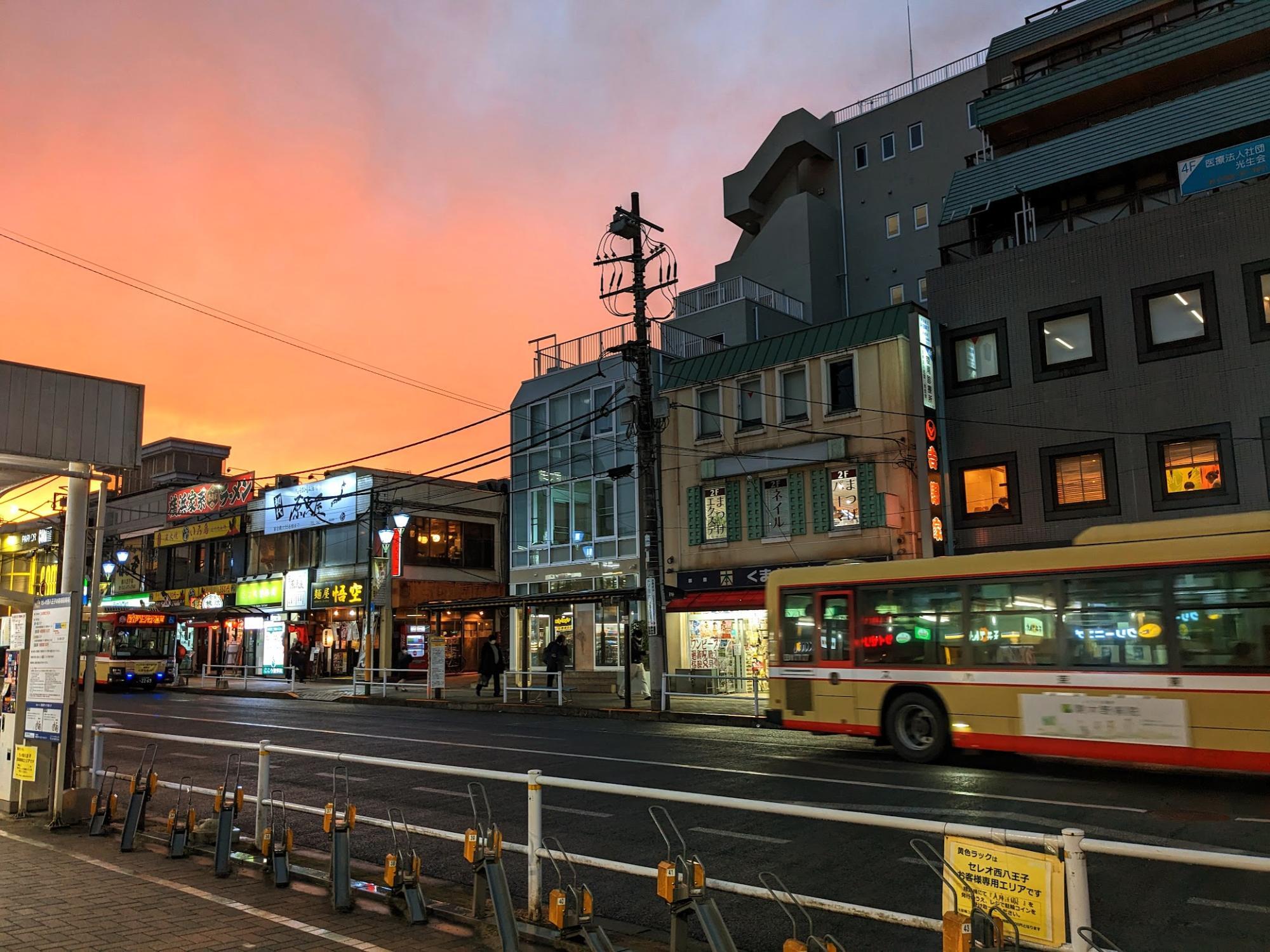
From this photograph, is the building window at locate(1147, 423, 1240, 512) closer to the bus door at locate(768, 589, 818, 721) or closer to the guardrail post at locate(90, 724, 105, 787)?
the bus door at locate(768, 589, 818, 721)

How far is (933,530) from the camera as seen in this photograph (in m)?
25.0

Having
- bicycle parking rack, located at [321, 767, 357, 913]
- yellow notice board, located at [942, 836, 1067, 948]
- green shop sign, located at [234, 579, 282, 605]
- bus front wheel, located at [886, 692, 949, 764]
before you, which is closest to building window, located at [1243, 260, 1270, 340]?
bus front wheel, located at [886, 692, 949, 764]

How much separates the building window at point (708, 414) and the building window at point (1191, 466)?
12662mm

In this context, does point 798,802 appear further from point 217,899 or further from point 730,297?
point 730,297

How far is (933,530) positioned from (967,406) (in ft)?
11.9

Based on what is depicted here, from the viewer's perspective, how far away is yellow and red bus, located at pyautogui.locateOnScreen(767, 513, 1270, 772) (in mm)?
12117

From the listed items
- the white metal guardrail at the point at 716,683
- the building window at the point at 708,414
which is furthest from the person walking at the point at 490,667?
the building window at the point at 708,414

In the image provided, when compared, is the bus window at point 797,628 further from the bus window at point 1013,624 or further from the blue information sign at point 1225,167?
the blue information sign at point 1225,167

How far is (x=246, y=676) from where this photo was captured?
3784 centimetres

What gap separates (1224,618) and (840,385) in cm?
1645

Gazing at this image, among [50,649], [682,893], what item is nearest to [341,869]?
[682,893]

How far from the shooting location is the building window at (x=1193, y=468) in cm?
2159

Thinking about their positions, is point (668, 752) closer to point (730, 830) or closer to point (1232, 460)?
point (730, 830)

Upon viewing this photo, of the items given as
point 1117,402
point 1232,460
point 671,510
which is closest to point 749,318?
point 671,510
